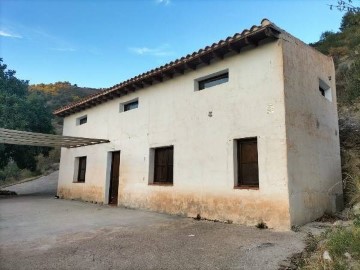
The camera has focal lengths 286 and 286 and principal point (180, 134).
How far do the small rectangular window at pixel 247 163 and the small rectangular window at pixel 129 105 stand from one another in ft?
16.8

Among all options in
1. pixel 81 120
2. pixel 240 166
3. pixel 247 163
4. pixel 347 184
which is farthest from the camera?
pixel 81 120

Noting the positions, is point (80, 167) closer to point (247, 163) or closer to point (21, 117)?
point (21, 117)

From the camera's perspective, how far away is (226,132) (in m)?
7.72

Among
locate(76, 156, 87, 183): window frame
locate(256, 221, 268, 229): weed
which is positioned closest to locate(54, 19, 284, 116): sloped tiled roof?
locate(76, 156, 87, 183): window frame

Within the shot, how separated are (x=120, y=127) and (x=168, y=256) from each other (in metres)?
7.61

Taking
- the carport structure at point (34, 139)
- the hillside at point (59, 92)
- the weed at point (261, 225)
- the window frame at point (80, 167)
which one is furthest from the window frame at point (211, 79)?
the hillside at point (59, 92)

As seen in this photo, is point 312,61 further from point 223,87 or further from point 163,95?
point 163,95

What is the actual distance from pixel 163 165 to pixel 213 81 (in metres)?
3.25

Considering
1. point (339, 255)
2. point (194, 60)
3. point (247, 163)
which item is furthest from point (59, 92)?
point (339, 255)

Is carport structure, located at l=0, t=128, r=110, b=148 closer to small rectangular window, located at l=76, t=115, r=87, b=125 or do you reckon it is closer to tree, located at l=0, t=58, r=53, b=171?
small rectangular window, located at l=76, t=115, r=87, b=125

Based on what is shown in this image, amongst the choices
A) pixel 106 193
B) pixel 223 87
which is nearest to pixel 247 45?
pixel 223 87

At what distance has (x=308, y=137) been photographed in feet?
25.2

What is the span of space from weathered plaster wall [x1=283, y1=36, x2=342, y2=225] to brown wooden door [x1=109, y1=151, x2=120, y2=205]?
23.4 feet

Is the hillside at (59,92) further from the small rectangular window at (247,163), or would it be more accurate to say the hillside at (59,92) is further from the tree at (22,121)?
the small rectangular window at (247,163)
